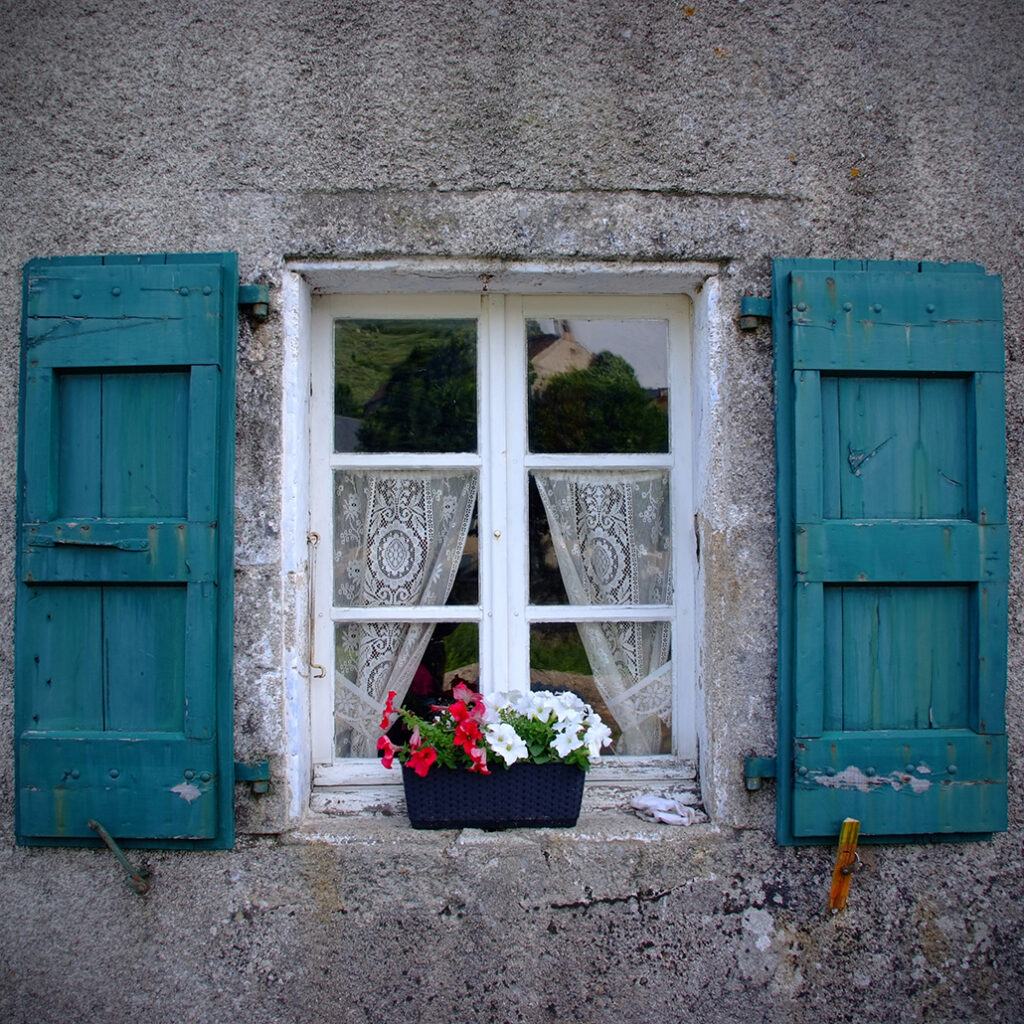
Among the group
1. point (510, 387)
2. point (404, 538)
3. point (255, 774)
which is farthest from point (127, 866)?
point (510, 387)

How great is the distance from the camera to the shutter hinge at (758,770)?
1.98 m

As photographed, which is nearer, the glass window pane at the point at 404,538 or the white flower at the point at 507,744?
the white flower at the point at 507,744

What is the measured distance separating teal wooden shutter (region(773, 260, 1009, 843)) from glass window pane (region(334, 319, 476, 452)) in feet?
2.88

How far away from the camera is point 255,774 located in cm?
195

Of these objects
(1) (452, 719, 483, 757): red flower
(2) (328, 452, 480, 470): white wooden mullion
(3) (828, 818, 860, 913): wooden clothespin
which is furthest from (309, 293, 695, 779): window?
(3) (828, 818, 860, 913): wooden clothespin

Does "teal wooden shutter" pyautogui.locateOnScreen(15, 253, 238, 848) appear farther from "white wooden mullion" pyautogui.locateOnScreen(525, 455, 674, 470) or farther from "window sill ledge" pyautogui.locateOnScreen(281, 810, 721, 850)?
"white wooden mullion" pyautogui.locateOnScreen(525, 455, 674, 470)

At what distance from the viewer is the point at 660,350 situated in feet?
7.33

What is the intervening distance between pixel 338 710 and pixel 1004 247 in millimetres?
2232

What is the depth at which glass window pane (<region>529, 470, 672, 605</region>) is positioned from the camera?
2.21 meters

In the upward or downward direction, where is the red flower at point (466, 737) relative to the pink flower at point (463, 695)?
downward

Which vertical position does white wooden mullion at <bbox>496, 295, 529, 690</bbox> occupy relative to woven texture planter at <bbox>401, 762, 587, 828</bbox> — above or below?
above

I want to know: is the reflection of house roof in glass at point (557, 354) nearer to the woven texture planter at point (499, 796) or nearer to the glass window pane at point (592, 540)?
the glass window pane at point (592, 540)

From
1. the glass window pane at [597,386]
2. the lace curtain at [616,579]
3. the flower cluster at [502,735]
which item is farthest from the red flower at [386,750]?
the glass window pane at [597,386]

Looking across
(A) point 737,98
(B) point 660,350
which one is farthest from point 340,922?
(A) point 737,98
